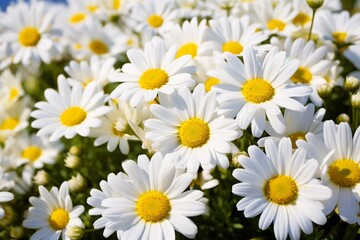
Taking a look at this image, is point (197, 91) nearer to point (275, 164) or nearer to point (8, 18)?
Result: point (275, 164)

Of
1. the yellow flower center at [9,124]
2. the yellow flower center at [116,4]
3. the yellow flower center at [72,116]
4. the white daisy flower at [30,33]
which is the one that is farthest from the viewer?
the yellow flower center at [116,4]

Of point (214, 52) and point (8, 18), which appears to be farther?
point (8, 18)

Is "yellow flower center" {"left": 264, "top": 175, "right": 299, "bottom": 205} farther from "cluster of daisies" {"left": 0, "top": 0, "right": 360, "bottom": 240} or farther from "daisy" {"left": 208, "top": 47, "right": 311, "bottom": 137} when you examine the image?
"daisy" {"left": 208, "top": 47, "right": 311, "bottom": 137}

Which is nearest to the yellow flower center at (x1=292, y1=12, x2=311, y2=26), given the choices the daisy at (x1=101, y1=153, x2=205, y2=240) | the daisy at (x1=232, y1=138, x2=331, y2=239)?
the daisy at (x1=232, y1=138, x2=331, y2=239)

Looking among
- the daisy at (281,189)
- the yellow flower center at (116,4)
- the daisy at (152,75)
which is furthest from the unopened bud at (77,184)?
the yellow flower center at (116,4)

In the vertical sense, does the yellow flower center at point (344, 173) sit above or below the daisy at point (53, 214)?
above

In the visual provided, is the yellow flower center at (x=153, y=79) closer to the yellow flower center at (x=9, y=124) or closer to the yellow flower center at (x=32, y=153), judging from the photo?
the yellow flower center at (x=32, y=153)

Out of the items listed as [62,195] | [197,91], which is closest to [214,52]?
[197,91]

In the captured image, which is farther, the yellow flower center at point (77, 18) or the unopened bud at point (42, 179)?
the yellow flower center at point (77, 18)
